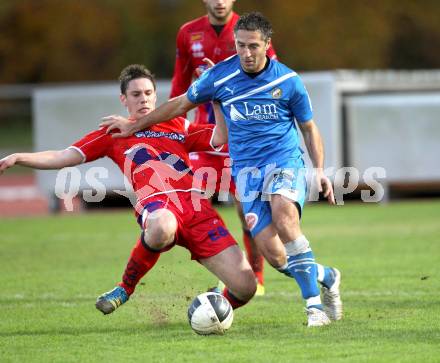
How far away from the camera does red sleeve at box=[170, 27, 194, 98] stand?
8664mm

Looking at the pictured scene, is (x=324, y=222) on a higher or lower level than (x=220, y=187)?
lower

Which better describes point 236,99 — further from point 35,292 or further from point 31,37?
point 31,37

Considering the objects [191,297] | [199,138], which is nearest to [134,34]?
[191,297]

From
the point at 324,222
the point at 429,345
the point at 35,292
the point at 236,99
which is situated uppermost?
the point at 236,99

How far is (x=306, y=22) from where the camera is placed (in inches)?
1193

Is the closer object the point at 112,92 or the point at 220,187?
the point at 220,187

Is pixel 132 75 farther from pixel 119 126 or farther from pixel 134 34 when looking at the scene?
pixel 134 34

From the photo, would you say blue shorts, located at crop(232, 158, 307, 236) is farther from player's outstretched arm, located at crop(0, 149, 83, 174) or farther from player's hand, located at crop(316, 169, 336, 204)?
player's outstretched arm, located at crop(0, 149, 83, 174)

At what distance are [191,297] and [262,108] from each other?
211 cm

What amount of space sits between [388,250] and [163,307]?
14.0 ft

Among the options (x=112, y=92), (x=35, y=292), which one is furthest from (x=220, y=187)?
(x=112, y=92)

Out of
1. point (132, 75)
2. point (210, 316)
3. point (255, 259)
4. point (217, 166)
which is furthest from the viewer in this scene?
point (255, 259)

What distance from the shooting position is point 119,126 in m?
6.99

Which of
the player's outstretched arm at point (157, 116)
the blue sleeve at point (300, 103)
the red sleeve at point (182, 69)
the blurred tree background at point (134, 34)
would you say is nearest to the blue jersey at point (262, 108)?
the blue sleeve at point (300, 103)
